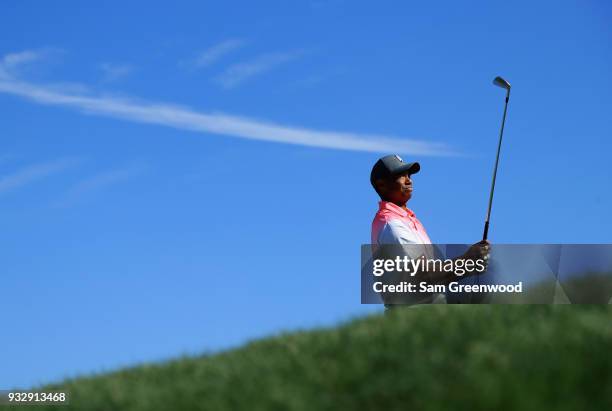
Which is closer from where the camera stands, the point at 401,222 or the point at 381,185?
the point at 401,222

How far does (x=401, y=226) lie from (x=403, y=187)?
0.72 m

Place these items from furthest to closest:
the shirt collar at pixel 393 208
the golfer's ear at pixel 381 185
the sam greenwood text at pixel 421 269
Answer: the golfer's ear at pixel 381 185 → the shirt collar at pixel 393 208 → the sam greenwood text at pixel 421 269

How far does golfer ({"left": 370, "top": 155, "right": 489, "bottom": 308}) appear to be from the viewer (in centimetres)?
1071

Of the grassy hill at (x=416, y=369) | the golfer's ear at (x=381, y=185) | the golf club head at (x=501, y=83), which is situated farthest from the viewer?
the golf club head at (x=501, y=83)

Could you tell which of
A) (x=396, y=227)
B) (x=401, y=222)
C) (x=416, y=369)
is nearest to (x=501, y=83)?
(x=401, y=222)

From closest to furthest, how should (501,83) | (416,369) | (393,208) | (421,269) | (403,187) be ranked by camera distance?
(416,369) < (421,269) < (393,208) < (403,187) < (501,83)

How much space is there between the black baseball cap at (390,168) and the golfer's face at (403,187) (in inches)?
3.6

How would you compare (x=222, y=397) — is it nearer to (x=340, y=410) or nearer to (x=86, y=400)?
(x=340, y=410)

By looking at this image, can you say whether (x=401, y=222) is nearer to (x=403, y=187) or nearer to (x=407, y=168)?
(x=403, y=187)

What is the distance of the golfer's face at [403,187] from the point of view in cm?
1130

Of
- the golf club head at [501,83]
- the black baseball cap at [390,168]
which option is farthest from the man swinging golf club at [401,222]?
the golf club head at [501,83]

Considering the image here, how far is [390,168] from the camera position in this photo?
11.3 metres

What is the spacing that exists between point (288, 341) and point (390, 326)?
4.77 ft

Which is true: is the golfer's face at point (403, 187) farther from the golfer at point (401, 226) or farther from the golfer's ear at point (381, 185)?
the golfer's ear at point (381, 185)
